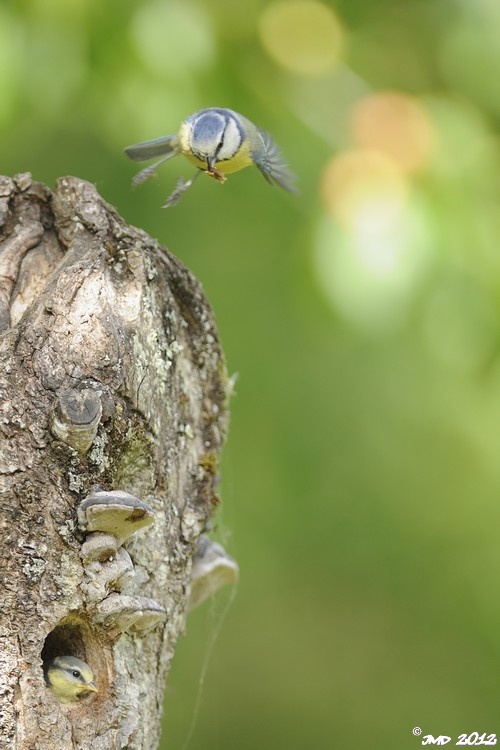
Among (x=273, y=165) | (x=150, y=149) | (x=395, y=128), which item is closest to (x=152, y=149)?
(x=150, y=149)

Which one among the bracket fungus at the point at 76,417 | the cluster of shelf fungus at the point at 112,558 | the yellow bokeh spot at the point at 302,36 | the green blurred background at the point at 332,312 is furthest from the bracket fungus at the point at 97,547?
the yellow bokeh spot at the point at 302,36

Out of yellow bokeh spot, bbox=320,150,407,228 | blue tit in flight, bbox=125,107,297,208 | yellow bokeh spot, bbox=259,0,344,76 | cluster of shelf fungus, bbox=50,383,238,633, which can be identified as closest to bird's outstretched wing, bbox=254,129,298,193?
blue tit in flight, bbox=125,107,297,208

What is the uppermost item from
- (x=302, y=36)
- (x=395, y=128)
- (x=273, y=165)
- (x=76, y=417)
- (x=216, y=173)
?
(x=302, y=36)

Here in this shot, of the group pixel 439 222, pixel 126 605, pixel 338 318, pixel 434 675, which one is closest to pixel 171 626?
pixel 126 605

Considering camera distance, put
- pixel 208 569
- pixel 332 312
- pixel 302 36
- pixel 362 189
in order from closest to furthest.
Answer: pixel 208 569, pixel 332 312, pixel 362 189, pixel 302 36

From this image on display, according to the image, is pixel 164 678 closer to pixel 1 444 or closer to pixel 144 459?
pixel 144 459

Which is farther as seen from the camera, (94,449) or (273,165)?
(273,165)

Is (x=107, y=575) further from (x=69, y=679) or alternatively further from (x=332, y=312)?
(x=332, y=312)

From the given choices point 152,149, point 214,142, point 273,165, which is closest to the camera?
point 214,142

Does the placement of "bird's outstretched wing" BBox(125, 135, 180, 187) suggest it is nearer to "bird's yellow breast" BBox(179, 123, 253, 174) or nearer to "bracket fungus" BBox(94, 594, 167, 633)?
"bird's yellow breast" BBox(179, 123, 253, 174)
